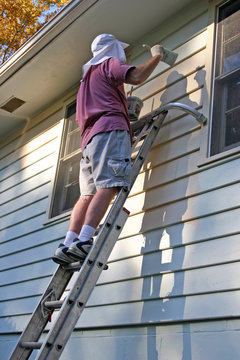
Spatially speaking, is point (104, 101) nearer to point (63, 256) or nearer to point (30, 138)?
point (63, 256)

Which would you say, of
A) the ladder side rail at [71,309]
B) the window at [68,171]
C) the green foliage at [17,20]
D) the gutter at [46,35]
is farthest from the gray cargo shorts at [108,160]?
the green foliage at [17,20]

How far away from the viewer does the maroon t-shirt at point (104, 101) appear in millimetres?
3691

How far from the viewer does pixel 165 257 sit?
12.0 ft

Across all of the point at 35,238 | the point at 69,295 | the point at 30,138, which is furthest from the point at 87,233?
the point at 30,138

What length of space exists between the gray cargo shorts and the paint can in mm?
628

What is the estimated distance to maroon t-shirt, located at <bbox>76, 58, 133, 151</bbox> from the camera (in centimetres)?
369

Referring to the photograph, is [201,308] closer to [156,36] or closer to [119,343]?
[119,343]

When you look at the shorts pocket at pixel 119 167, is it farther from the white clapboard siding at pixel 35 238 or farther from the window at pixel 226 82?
the white clapboard siding at pixel 35 238

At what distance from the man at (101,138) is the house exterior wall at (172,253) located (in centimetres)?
48

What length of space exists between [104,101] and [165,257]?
48.4 inches

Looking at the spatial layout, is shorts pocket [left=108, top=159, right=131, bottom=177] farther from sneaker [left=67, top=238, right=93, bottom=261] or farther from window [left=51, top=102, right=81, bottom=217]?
window [left=51, top=102, right=81, bottom=217]

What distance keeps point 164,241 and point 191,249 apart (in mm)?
312

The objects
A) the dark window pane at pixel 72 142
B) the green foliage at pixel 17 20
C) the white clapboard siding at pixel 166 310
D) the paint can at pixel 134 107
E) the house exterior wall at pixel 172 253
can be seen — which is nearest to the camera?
the white clapboard siding at pixel 166 310

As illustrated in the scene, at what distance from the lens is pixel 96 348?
3.99 m
